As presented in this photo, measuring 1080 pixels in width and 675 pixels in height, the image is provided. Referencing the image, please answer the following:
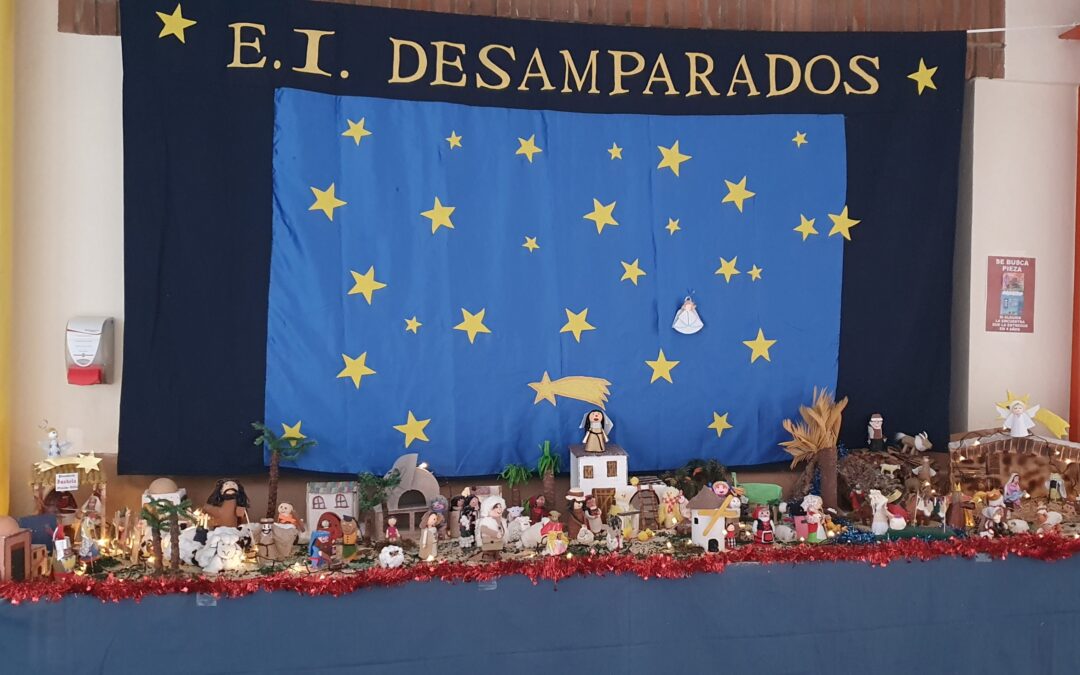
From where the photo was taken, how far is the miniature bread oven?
2.63 metres

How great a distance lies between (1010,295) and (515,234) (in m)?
2.26

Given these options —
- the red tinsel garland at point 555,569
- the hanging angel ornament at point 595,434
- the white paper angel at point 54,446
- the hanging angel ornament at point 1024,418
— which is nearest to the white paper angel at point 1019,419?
the hanging angel ornament at point 1024,418

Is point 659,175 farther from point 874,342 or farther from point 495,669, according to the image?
point 495,669

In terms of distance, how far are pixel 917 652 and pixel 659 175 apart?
207 centimetres

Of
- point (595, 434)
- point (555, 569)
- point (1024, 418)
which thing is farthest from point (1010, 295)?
point (555, 569)

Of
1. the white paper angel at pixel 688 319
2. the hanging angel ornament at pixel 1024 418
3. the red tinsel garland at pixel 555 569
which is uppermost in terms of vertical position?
the white paper angel at pixel 688 319

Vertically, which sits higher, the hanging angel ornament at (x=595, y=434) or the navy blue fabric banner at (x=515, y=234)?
the navy blue fabric banner at (x=515, y=234)

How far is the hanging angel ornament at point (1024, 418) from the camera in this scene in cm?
357

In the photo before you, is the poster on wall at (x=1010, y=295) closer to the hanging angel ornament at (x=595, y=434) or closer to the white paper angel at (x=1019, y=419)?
the white paper angel at (x=1019, y=419)

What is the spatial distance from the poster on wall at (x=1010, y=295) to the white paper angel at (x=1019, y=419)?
1.38 ft

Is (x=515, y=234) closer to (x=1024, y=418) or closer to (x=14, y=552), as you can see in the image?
(x=14, y=552)

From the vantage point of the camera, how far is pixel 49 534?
3.03 m

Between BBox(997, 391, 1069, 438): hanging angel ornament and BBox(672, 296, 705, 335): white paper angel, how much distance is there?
4.43 ft

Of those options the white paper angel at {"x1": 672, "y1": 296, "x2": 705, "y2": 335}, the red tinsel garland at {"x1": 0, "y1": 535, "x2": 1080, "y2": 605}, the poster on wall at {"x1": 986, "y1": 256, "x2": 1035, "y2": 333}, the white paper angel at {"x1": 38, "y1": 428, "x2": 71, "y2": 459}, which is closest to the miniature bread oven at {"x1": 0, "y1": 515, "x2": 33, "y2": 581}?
the red tinsel garland at {"x1": 0, "y1": 535, "x2": 1080, "y2": 605}
